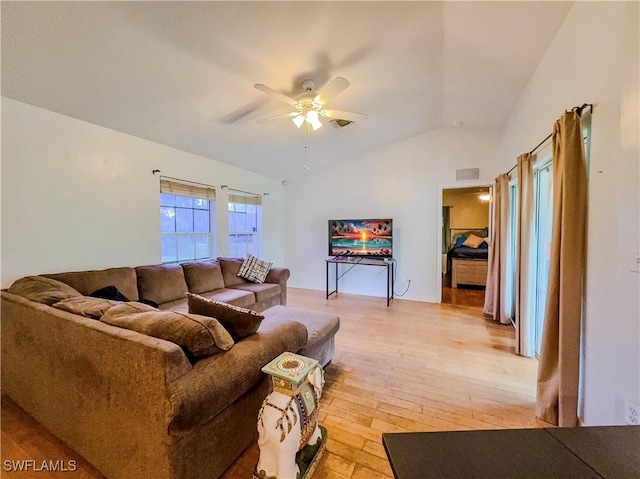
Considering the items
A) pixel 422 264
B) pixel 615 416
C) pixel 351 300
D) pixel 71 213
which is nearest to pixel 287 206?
pixel 351 300

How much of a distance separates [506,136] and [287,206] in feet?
13.5

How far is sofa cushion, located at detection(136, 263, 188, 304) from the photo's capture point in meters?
2.97

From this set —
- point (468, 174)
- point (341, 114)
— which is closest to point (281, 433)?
point (341, 114)

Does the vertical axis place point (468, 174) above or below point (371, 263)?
above

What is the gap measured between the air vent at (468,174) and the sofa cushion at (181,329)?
4.41 meters

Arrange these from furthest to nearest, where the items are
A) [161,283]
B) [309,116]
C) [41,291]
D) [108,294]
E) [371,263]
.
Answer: [371,263], [161,283], [309,116], [108,294], [41,291]

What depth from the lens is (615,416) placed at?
54.9 inches

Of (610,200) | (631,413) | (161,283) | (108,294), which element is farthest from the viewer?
(161,283)

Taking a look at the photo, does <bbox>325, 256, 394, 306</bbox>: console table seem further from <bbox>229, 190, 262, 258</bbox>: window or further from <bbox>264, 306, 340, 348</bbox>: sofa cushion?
<bbox>264, 306, 340, 348</bbox>: sofa cushion

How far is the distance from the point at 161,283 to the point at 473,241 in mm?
6654

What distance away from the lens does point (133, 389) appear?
46.4 inches

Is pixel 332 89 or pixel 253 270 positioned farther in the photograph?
pixel 253 270

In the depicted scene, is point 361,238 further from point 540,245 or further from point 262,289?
point 540,245

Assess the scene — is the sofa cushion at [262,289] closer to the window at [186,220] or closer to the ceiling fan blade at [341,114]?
the window at [186,220]
